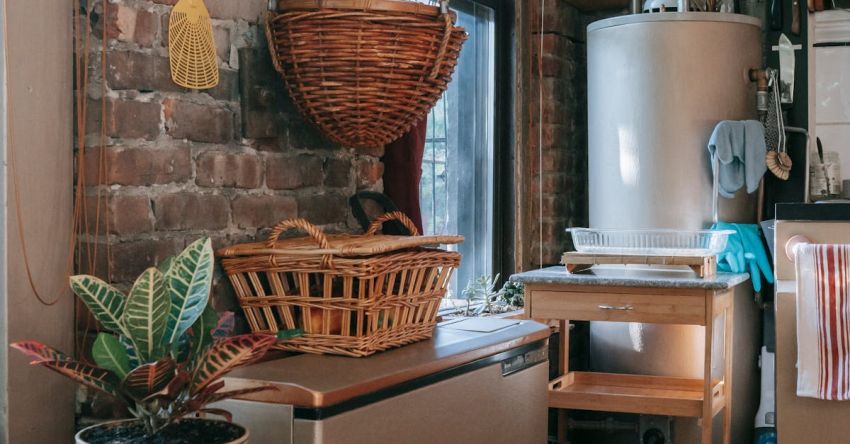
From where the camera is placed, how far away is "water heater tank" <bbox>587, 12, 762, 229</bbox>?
124 inches

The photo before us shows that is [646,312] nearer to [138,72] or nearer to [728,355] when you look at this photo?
[728,355]

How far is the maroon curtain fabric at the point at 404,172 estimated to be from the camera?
7.82 ft

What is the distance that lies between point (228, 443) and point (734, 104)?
96.4 inches

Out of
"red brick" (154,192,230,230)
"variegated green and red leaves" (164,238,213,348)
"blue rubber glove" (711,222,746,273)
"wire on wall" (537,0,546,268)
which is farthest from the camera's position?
"wire on wall" (537,0,546,268)

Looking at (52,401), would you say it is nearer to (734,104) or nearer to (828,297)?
(828,297)

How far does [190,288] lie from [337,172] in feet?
2.90

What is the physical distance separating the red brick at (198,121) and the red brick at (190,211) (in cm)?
10

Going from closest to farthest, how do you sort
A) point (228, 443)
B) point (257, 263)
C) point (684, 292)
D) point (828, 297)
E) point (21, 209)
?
point (228, 443) → point (21, 209) → point (257, 263) → point (828, 297) → point (684, 292)

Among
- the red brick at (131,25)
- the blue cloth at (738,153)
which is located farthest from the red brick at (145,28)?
the blue cloth at (738,153)

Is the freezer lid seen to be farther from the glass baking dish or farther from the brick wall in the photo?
the glass baking dish

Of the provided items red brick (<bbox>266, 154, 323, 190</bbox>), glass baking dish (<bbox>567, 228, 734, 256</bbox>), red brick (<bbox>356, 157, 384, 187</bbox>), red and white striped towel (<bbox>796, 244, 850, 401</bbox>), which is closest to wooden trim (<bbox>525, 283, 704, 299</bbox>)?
glass baking dish (<bbox>567, 228, 734, 256</bbox>)

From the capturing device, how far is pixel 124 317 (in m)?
1.21

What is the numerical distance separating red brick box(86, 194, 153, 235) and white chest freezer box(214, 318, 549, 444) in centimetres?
30

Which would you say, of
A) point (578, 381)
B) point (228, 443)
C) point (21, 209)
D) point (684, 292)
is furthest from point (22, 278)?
point (578, 381)
